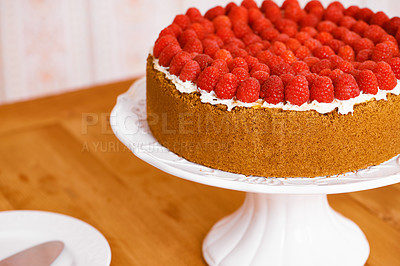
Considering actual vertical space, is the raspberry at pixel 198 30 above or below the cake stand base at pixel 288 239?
above

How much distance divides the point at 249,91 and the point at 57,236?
574 millimetres

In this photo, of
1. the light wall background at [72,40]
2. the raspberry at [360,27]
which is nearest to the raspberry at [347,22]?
the raspberry at [360,27]

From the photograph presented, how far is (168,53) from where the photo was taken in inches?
51.2

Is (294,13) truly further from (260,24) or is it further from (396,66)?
(396,66)

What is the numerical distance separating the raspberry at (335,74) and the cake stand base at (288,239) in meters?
0.31

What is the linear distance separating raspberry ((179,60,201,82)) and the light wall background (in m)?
1.66

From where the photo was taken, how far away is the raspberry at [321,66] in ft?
4.09

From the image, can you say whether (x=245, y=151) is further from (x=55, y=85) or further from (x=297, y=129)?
(x=55, y=85)

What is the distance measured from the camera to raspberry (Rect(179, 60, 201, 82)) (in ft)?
3.94

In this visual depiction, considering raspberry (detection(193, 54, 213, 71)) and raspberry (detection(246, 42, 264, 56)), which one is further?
raspberry (detection(246, 42, 264, 56))

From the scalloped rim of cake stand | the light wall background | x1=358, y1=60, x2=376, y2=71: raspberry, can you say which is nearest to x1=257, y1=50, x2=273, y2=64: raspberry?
x1=358, y1=60, x2=376, y2=71: raspberry

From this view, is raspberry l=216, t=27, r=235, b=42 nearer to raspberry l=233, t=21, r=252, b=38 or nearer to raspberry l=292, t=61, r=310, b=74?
raspberry l=233, t=21, r=252, b=38

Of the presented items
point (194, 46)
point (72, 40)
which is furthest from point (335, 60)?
point (72, 40)

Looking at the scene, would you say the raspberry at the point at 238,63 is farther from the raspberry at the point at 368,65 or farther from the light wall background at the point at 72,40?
the light wall background at the point at 72,40
